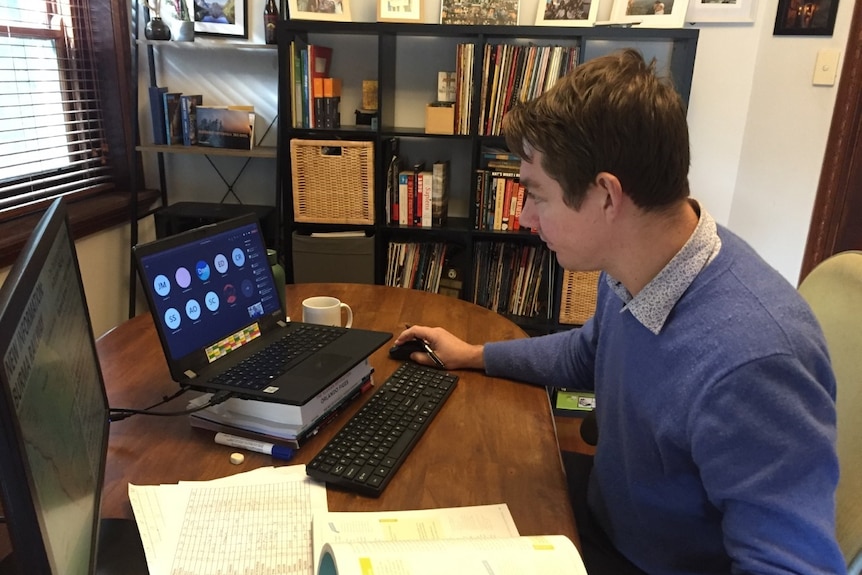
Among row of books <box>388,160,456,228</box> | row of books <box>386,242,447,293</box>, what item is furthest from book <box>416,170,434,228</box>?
row of books <box>386,242,447,293</box>

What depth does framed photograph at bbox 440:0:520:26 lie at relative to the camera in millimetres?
2541

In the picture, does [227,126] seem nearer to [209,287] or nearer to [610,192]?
[209,287]

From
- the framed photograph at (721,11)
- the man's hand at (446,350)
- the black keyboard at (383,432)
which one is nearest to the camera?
the black keyboard at (383,432)

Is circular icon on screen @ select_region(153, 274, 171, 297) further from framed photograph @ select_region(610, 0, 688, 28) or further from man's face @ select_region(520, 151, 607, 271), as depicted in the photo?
framed photograph @ select_region(610, 0, 688, 28)

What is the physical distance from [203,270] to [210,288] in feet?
0.11

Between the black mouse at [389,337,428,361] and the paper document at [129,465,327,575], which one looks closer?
the paper document at [129,465,327,575]

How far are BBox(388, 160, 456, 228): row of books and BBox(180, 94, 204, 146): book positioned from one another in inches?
35.6

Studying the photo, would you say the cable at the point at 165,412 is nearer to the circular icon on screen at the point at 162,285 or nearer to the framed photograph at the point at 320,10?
the circular icon on screen at the point at 162,285

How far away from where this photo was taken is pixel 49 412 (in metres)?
0.56

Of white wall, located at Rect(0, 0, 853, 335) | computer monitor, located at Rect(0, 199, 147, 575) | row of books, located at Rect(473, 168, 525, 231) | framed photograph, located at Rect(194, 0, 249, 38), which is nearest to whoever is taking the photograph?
computer monitor, located at Rect(0, 199, 147, 575)

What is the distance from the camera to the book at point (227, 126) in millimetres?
2713

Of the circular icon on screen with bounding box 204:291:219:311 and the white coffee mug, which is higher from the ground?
the circular icon on screen with bounding box 204:291:219:311

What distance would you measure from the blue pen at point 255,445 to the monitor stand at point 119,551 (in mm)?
202

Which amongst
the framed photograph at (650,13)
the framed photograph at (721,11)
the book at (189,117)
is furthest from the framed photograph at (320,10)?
the framed photograph at (721,11)
